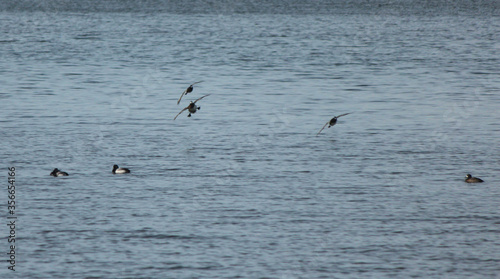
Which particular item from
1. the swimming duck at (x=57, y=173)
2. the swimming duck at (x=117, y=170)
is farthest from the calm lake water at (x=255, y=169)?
the swimming duck at (x=117, y=170)

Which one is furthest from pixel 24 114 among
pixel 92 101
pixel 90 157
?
pixel 90 157

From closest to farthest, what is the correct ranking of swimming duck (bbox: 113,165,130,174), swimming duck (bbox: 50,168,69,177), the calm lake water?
the calm lake water → swimming duck (bbox: 50,168,69,177) → swimming duck (bbox: 113,165,130,174)

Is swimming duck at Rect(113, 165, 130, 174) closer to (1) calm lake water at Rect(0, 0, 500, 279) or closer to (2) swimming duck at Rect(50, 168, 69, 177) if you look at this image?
Result: (1) calm lake water at Rect(0, 0, 500, 279)

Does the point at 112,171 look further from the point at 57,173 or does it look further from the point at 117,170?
the point at 57,173

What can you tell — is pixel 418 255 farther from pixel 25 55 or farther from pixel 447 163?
pixel 25 55

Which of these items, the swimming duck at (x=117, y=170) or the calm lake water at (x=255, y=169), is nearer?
the calm lake water at (x=255, y=169)

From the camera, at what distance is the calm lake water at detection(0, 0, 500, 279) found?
18.3 metres

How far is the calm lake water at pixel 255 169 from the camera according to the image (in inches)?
722

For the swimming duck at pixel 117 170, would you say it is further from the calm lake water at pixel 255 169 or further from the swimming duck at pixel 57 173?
the swimming duck at pixel 57 173

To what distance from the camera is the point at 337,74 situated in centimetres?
5497

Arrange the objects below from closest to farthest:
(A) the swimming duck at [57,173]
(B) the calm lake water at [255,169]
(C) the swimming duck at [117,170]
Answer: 1. (B) the calm lake water at [255,169]
2. (A) the swimming duck at [57,173]
3. (C) the swimming duck at [117,170]

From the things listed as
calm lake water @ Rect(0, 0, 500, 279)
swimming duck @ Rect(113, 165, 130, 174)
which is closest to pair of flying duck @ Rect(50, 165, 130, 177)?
swimming duck @ Rect(113, 165, 130, 174)

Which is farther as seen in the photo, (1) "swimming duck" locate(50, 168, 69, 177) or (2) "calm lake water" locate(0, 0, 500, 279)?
(1) "swimming duck" locate(50, 168, 69, 177)

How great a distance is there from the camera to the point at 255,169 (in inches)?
1040
